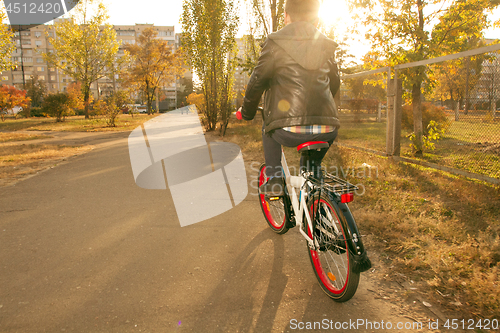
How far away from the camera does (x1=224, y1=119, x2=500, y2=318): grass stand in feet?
8.37

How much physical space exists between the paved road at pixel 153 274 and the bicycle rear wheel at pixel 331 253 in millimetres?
121

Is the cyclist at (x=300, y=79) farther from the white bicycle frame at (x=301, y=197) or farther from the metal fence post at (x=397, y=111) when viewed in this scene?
the metal fence post at (x=397, y=111)

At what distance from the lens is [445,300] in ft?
8.23

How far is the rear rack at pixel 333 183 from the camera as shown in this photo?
2.44 metres

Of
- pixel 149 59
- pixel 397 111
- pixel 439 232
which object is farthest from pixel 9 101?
pixel 439 232

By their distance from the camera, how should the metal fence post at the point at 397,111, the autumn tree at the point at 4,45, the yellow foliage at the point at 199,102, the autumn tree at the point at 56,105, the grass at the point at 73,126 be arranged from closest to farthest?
the metal fence post at the point at 397,111
the yellow foliage at the point at 199,102
the autumn tree at the point at 4,45
the grass at the point at 73,126
the autumn tree at the point at 56,105

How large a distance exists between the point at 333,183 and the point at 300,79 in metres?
0.86

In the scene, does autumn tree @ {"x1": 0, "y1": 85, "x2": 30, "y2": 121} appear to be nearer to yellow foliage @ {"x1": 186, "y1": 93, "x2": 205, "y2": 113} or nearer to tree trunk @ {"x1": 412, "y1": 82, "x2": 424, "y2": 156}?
yellow foliage @ {"x1": 186, "y1": 93, "x2": 205, "y2": 113}

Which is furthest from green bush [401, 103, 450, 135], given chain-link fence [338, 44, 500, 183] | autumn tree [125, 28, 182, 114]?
autumn tree [125, 28, 182, 114]

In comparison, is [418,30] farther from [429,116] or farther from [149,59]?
[149,59]

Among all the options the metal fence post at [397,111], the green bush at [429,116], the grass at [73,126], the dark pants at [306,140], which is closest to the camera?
the dark pants at [306,140]

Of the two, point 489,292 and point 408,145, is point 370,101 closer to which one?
point 408,145

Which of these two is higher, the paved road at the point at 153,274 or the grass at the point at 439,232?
the grass at the point at 439,232


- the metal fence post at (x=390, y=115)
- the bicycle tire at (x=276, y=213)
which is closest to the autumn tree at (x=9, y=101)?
the metal fence post at (x=390, y=115)
